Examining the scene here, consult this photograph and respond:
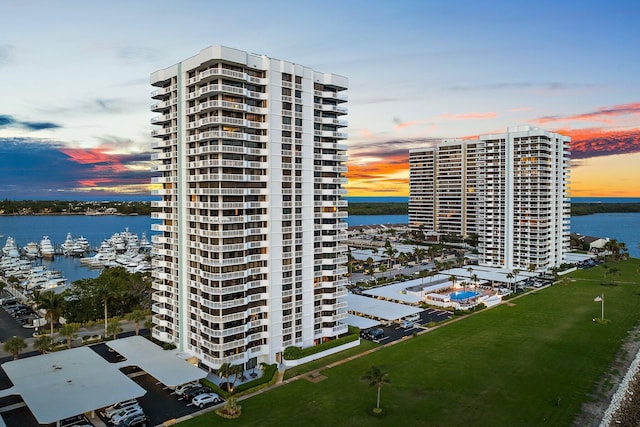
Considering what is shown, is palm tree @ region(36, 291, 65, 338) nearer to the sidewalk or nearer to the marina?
the sidewalk

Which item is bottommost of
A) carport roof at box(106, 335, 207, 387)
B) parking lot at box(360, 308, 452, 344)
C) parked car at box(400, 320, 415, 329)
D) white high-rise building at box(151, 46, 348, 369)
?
parking lot at box(360, 308, 452, 344)

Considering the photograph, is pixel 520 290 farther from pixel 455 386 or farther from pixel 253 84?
pixel 253 84

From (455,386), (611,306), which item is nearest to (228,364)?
(455,386)

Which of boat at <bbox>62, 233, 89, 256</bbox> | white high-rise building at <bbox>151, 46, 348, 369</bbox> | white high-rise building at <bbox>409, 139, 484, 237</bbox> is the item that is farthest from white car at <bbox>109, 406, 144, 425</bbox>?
boat at <bbox>62, 233, 89, 256</bbox>

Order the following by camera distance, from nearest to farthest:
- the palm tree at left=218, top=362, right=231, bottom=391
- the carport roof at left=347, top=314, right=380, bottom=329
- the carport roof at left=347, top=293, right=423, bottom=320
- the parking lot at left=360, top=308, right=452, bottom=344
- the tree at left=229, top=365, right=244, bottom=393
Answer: the palm tree at left=218, top=362, right=231, bottom=391, the tree at left=229, top=365, right=244, bottom=393, the parking lot at left=360, top=308, right=452, bottom=344, the carport roof at left=347, top=314, right=380, bottom=329, the carport roof at left=347, top=293, right=423, bottom=320

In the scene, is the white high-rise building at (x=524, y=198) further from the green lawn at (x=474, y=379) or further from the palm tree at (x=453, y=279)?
the green lawn at (x=474, y=379)

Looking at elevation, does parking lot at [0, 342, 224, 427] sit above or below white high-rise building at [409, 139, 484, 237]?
below
